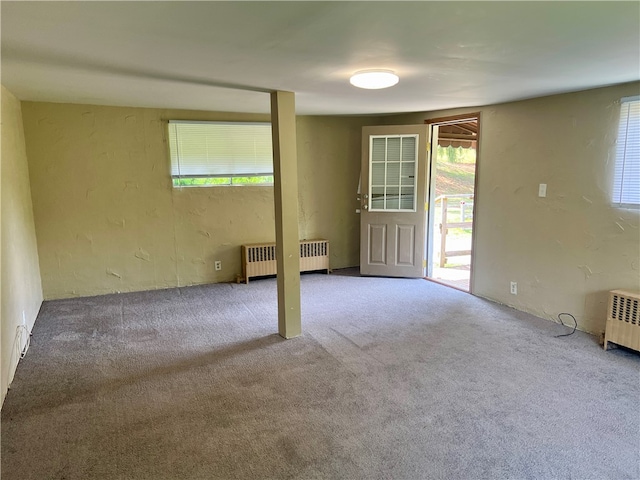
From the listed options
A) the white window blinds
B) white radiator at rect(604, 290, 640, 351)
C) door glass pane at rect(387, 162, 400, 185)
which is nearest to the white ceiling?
the white window blinds

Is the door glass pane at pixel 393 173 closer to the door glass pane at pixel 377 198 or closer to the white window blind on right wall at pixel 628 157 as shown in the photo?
the door glass pane at pixel 377 198

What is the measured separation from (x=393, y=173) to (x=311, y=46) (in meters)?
3.37

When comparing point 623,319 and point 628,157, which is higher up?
point 628,157

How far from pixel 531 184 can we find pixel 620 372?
1844 millimetres

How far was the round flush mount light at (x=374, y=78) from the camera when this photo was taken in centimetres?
271

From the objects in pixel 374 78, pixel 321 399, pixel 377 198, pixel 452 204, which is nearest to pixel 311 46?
pixel 374 78

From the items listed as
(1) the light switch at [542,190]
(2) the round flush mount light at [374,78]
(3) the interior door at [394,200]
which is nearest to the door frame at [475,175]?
(3) the interior door at [394,200]

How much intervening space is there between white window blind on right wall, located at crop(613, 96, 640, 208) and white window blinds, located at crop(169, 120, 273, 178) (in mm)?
3727

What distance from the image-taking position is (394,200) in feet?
17.8

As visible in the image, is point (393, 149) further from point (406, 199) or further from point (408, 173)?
point (406, 199)

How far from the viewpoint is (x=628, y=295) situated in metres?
3.10

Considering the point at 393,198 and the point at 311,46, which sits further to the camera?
the point at 393,198

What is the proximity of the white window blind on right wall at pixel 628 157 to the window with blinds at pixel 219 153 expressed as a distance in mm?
3726

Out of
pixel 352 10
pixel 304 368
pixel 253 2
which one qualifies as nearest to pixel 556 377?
pixel 304 368
